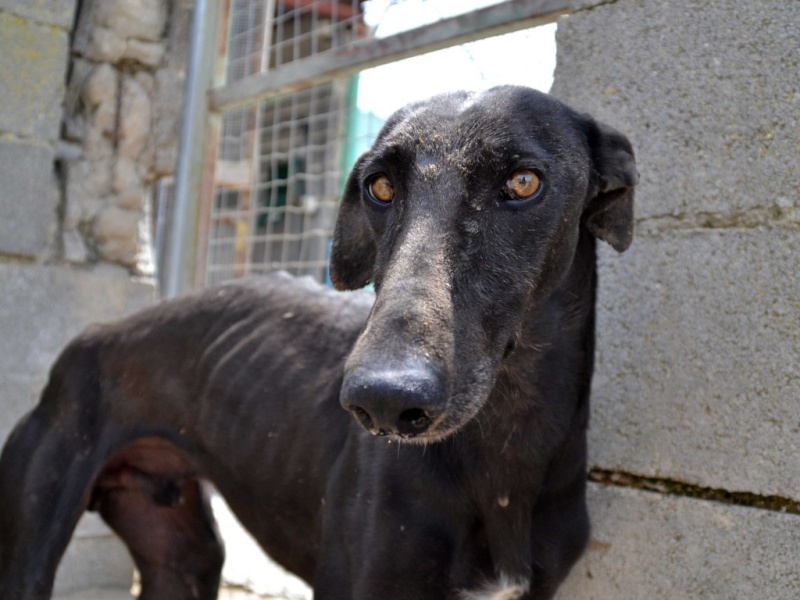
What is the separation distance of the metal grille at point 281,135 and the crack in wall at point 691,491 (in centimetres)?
136

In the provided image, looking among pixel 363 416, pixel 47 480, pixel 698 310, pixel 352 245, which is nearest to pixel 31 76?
pixel 47 480

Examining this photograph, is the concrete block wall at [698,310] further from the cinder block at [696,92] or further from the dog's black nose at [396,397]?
the dog's black nose at [396,397]

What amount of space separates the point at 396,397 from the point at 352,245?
1.06 m

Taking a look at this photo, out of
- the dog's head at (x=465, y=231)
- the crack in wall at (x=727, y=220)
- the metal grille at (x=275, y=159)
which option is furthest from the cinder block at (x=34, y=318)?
the crack in wall at (x=727, y=220)

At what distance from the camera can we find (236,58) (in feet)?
21.3

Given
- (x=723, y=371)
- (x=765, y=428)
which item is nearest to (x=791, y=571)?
(x=765, y=428)

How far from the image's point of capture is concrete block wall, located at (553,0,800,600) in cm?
231

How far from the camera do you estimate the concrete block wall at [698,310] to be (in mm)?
2314

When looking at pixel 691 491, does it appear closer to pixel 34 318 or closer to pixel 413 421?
pixel 413 421

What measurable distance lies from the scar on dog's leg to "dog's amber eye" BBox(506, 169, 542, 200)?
180 cm

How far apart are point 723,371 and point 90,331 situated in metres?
2.05

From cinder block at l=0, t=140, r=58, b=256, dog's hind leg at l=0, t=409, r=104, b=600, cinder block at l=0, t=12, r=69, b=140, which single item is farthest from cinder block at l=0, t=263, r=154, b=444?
dog's hind leg at l=0, t=409, r=104, b=600

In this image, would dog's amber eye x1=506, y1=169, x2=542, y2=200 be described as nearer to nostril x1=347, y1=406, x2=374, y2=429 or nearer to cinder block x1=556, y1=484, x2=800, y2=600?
nostril x1=347, y1=406, x2=374, y2=429

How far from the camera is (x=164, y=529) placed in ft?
11.0
